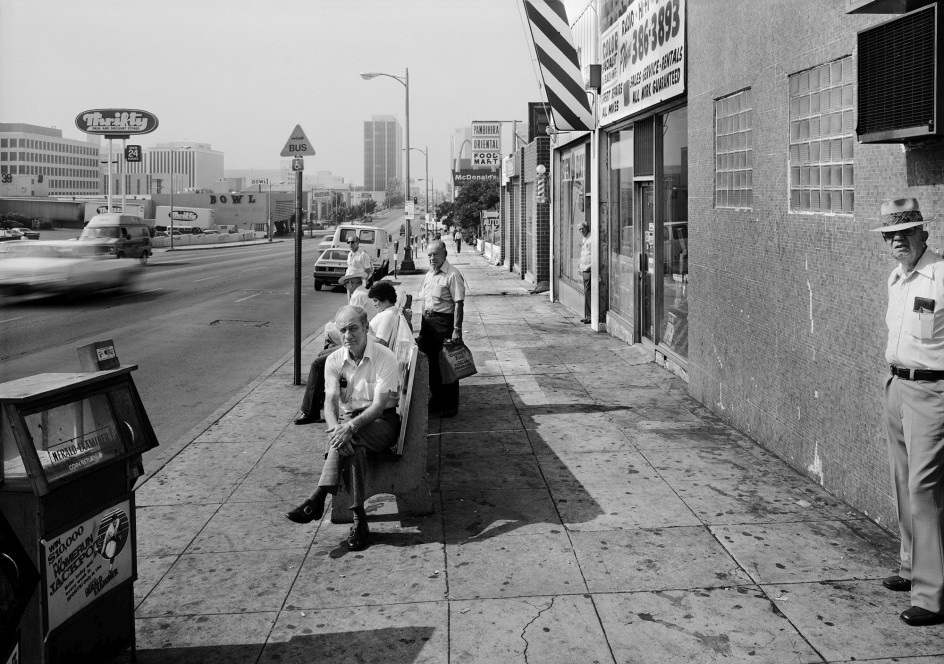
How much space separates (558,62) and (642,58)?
9.01 feet

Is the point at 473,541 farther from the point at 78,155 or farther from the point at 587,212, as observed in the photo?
the point at 78,155

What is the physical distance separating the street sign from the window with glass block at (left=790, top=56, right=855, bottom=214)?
6758mm

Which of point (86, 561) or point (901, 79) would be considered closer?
point (86, 561)

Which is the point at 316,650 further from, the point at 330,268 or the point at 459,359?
the point at 330,268

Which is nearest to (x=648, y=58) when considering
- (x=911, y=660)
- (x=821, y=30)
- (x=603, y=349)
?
(x=603, y=349)

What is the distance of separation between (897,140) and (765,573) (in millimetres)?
2589

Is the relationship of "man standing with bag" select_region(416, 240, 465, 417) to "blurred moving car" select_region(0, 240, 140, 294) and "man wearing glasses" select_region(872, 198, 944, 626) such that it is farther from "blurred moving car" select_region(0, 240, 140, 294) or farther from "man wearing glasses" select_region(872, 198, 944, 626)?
"blurred moving car" select_region(0, 240, 140, 294)

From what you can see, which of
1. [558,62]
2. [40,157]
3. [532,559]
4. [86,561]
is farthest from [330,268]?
[86,561]

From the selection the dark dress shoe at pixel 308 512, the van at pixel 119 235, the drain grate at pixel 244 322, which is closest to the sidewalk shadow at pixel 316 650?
the dark dress shoe at pixel 308 512

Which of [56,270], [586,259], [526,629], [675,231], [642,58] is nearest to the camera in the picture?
[526,629]

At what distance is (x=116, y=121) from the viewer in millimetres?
57500

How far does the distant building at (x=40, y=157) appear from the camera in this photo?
452 inches

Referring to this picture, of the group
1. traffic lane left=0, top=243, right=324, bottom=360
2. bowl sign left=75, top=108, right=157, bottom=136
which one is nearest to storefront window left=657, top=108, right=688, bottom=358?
traffic lane left=0, top=243, right=324, bottom=360

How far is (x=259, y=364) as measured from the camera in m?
14.1
